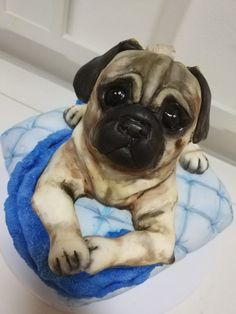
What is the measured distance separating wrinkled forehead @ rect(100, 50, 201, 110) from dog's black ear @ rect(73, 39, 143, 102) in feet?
0.08

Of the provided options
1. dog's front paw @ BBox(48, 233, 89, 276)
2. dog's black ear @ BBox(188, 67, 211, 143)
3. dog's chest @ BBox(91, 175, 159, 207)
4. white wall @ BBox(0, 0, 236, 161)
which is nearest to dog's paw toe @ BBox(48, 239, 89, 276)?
dog's front paw @ BBox(48, 233, 89, 276)

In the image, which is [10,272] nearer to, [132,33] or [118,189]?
[118,189]

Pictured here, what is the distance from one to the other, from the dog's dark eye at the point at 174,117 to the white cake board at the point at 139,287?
298mm

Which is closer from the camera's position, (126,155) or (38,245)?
(126,155)

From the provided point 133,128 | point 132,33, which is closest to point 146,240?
point 133,128

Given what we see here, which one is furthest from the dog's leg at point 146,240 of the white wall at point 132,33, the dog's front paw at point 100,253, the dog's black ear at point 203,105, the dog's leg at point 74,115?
the white wall at point 132,33

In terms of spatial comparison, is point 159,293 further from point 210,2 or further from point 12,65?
point 12,65

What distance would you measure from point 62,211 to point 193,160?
300 millimetres

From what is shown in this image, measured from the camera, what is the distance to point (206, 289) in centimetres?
86

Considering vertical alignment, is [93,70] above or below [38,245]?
above

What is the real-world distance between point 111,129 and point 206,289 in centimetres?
43

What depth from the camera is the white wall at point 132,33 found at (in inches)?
35.6

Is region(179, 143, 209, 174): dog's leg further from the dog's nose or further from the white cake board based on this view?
the dog's nose

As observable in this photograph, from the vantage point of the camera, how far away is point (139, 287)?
2.53 feet
